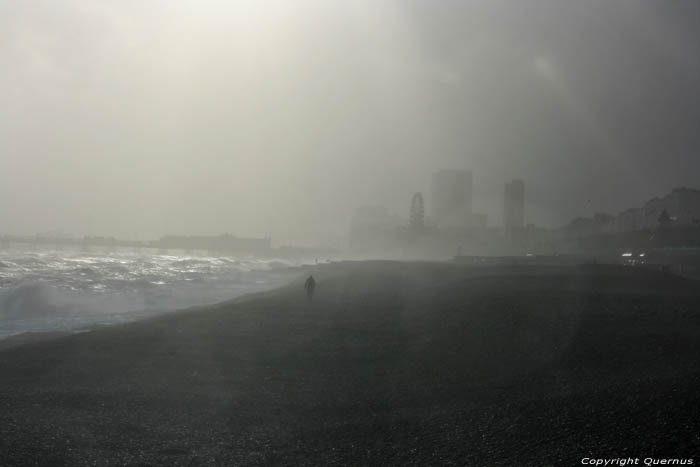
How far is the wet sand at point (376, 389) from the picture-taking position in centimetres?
708

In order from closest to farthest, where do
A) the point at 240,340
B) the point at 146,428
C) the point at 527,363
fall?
the point at 146,428 < the point at 527,363 < the point at 240,340

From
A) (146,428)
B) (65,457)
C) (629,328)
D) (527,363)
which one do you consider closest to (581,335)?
(629,328)

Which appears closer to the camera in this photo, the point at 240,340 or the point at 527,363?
the point at 527,363

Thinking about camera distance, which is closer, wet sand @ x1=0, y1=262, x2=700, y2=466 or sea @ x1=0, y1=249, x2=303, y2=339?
wet sand @ x1=0, y1=262, x2=700, y2=466

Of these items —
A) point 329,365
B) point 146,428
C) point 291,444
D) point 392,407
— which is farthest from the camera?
point 329,365

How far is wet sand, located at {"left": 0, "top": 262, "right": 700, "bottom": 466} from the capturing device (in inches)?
279

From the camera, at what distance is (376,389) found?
33.8 feet

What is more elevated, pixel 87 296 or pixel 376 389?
pixel 87 296

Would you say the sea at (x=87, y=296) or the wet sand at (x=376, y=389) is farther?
the sea at (x=87, y=296)

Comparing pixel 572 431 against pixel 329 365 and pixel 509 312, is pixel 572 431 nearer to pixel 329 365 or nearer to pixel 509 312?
pixel 329 365

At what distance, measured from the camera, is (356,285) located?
3241 cm

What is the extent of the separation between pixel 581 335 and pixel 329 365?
5.40 metres

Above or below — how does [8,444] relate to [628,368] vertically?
below

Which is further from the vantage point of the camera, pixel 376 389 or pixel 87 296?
pixel 87 296
